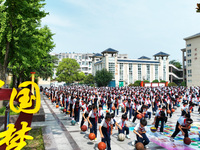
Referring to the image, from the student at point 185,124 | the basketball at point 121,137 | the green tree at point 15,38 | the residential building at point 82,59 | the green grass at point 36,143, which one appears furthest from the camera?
the residential building at point 82,59

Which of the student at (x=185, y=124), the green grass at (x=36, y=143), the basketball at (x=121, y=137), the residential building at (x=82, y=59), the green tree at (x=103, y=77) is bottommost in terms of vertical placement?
the green grass at (x=36, y=143)

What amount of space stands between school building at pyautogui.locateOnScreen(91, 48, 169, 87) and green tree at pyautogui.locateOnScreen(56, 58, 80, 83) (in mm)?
9424

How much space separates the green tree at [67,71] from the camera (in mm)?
66500

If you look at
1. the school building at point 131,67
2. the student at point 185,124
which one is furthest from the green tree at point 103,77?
the student at point 185,124

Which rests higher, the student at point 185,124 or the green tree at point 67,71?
the green tree at point 67,71

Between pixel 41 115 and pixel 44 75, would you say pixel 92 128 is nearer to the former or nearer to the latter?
pixel 41 115

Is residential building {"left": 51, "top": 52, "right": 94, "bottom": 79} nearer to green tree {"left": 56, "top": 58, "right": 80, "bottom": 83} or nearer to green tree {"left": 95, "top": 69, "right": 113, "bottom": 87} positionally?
green tree {"left": 56, "top": 58, "right": 80, "bottom": 83}

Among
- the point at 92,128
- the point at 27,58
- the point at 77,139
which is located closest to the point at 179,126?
the point at 92,128

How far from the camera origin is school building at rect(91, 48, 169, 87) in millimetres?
60312

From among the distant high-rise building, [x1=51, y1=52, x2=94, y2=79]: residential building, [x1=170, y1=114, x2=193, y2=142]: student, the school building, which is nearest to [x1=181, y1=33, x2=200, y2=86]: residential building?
the distant high-rise building

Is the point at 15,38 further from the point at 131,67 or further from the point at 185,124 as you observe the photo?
the point at 131,67

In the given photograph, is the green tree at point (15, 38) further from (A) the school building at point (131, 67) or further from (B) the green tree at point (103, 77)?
(A) the school building at point (131, 67)

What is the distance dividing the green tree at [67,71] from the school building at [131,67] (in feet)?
30.9

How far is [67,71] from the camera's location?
6725 cm
